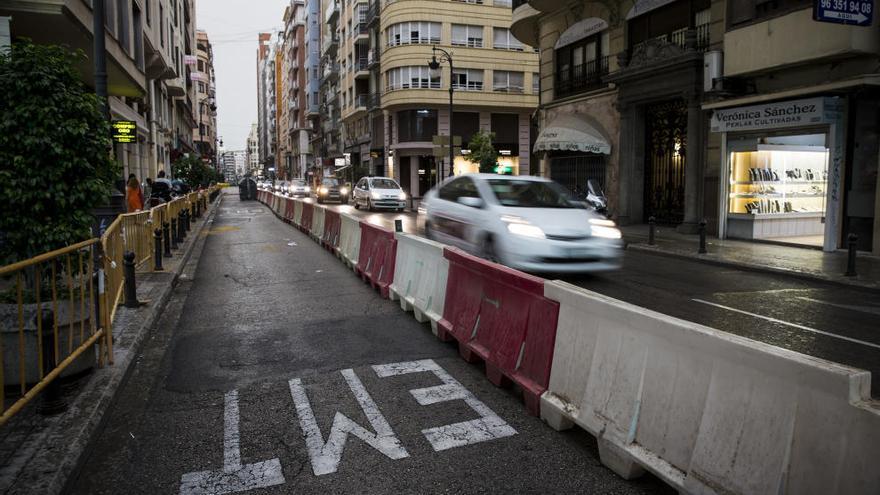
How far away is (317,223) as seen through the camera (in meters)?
18.0

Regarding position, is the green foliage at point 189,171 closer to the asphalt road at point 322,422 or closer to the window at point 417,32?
the window at point 417,32

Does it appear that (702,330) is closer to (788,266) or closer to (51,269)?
(51,269)

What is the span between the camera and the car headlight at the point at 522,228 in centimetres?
923

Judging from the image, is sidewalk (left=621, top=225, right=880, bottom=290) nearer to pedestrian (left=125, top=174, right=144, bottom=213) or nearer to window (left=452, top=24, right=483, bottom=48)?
pedestrian (left=125, top=174, right=144, bottom=213)

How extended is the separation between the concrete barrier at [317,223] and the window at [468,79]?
30.8 m

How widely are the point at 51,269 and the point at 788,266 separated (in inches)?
485

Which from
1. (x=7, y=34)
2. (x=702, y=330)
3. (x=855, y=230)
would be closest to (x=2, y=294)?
(x=702, y=330)

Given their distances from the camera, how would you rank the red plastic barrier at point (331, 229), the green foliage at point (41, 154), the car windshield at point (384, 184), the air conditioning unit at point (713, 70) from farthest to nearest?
the car windshield at point (384, 184) < the air conditioning unit at point (713, 70) < the red plastic barrier at point (331, 229) < the green foliage at point (41, 154)

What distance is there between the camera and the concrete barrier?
1716 cm

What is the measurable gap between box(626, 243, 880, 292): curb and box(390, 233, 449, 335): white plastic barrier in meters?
7.45

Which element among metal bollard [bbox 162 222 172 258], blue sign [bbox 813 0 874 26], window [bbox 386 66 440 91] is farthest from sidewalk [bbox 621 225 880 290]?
window [bbox 386 66 440 91]

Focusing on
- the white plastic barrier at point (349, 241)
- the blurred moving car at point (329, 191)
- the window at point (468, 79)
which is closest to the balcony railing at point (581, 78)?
the white plastic barrier at point (349, 241)

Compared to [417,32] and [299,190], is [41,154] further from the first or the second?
[299,190]

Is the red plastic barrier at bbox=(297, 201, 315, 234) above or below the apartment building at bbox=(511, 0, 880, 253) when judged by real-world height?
below
